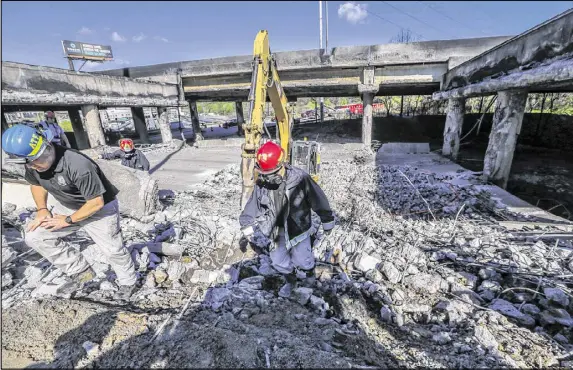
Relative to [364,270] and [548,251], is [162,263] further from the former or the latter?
[548,251]

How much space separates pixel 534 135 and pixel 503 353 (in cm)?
1631

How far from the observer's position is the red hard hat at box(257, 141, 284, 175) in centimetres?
267

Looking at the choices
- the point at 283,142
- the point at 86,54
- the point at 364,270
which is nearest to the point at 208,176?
the point at 283,142

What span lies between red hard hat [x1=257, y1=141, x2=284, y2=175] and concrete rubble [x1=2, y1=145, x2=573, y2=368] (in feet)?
4.61

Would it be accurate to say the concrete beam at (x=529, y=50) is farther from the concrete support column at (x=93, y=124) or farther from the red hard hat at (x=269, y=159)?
the concrete support column at (x=93, y=124)

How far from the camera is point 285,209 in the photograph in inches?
114

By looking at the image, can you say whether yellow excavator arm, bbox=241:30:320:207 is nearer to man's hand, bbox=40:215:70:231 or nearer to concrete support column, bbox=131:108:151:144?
man's hand, bbox=40:215:70:231

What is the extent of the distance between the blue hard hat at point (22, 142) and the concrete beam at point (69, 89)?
803 centimetres

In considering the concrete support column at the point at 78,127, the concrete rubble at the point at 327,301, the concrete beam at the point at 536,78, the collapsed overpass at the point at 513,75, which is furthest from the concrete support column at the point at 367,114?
the concrete support column at the point at 78,127

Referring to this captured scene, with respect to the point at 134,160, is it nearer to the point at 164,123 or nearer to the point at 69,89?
the point at 69,89

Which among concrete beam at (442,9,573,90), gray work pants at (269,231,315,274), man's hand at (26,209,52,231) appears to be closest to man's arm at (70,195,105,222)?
man's hand at (26,209,52,231)

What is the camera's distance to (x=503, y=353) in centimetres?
223

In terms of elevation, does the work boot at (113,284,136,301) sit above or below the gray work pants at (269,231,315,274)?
below

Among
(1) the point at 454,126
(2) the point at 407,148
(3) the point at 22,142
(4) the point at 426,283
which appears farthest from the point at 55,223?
(2) the point at 407,148
